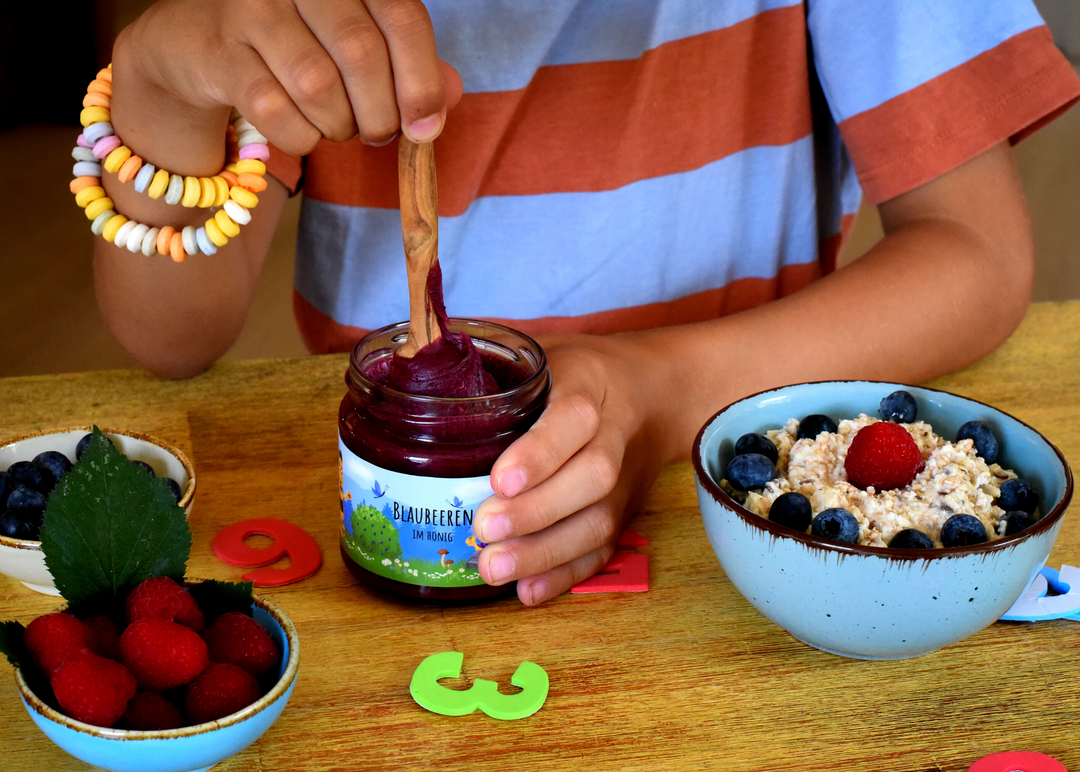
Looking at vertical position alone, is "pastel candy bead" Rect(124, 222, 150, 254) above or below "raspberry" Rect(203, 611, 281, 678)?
above

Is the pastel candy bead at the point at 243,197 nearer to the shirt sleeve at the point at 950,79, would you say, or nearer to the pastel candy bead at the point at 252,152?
the pastel candy bead at the point at 252,152

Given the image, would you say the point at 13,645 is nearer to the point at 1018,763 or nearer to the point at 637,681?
the point at 637,681

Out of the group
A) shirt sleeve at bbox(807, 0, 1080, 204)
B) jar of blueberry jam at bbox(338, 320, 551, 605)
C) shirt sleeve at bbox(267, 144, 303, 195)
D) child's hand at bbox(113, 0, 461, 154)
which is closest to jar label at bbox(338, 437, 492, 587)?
jar of blueberry jam at bbox(338, 320, 551, 605)

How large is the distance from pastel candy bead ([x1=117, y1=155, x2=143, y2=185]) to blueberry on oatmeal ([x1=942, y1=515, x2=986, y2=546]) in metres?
0.66

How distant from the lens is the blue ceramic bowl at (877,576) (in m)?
0.57

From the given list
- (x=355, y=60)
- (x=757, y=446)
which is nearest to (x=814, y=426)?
(x=757, y=446)

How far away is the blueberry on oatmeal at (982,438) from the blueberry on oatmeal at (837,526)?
14 cm

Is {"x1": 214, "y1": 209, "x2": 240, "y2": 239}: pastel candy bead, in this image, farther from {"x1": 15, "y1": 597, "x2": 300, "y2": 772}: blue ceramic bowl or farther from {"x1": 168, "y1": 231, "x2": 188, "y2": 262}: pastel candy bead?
{"x1": 15, "y1": 597, "x2": 300, "y2": 772}: blue ceramic bowl

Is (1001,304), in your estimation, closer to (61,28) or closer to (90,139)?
(90,139)

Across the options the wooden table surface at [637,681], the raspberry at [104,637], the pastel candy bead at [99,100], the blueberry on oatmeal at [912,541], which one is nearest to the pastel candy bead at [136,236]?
the pastel candy bead at [99,100]

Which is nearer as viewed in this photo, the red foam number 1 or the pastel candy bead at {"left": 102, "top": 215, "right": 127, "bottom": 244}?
the red foam number 1

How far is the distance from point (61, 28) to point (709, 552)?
416 centimetres

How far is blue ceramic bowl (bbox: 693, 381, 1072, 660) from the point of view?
0.57 meters

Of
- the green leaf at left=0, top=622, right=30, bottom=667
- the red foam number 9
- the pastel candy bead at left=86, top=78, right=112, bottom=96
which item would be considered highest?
the pastel candy bead at left=86, top=78, right=112, bottom=96
